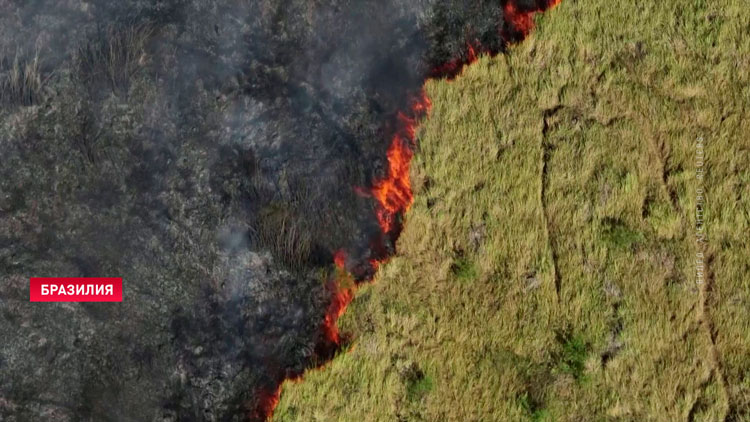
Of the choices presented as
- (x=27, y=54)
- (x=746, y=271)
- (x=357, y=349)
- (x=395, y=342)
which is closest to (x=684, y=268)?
(x=746, y=271)

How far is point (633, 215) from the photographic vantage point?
3322 millimetres

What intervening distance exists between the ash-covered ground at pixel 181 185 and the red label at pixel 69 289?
48 mm

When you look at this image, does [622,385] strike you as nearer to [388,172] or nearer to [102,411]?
[388,172]

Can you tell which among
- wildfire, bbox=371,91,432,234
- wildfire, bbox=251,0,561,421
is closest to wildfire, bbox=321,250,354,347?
wildfire, bbox=251,0,561,421

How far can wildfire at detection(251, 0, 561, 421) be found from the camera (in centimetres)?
320

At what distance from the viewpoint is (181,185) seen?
313 centimetres

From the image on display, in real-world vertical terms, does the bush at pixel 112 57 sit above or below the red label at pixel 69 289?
above

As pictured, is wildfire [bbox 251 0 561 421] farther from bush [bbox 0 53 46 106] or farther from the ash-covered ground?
bush [bbox 0 53 46 106]

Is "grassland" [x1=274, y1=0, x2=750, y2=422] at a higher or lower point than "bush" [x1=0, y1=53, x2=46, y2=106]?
lower

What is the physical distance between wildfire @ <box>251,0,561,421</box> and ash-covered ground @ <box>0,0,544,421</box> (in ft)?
0.17

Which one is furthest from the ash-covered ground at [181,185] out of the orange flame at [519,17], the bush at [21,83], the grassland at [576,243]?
the orange flame at [519,17]

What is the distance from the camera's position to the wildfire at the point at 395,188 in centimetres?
320

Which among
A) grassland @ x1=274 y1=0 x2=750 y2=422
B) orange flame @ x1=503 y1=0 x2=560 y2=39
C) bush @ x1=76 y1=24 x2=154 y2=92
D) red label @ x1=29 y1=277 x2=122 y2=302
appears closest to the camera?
red label @ x1=29 y1=277 x2=122 y2=302

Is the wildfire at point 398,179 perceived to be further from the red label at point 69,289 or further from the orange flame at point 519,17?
the red label at point 69,289
